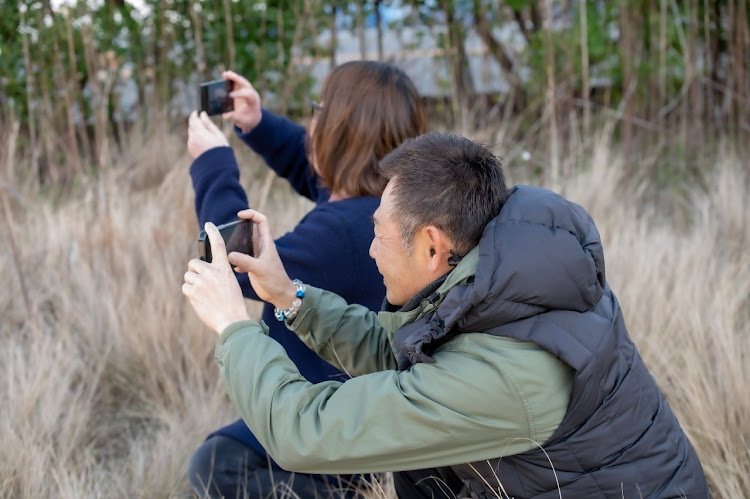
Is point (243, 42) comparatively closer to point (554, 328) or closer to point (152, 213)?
point (152, 213)

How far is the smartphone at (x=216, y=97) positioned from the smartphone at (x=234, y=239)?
2.44ft

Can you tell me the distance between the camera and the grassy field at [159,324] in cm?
262

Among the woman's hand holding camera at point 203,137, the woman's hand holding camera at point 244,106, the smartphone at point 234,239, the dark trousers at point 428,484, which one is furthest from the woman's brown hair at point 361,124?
the dark trousers at point 428,484

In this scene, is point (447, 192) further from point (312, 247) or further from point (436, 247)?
point (312, 247)

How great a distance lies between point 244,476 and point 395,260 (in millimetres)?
981

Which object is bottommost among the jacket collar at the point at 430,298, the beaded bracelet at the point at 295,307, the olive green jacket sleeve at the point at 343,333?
the olive green jacket sleeve at the point at 343,333

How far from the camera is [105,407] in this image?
3299mm

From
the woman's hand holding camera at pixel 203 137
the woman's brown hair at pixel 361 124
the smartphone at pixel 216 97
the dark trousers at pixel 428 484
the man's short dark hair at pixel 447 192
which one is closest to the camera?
the man's short dark hair at pixel 447 192

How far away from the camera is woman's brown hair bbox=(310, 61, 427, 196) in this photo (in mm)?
2301

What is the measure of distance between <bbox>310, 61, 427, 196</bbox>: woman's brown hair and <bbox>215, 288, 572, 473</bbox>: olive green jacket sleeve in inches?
33.7

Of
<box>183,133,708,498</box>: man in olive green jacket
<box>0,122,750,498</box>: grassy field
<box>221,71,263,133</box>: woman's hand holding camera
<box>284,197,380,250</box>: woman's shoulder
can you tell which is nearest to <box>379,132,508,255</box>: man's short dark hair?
<box>183,133,708,498</box>: man in olive green jacket

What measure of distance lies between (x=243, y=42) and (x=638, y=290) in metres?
4.14

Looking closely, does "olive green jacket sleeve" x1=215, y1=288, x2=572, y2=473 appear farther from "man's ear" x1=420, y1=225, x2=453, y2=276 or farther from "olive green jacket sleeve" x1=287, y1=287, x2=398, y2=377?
"olive green jacket sleeve" x1=287, y1=287, x2=398, y2=377

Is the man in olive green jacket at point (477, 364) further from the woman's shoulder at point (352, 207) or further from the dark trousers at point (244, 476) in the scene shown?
the dark trousers at point (244, 476)
